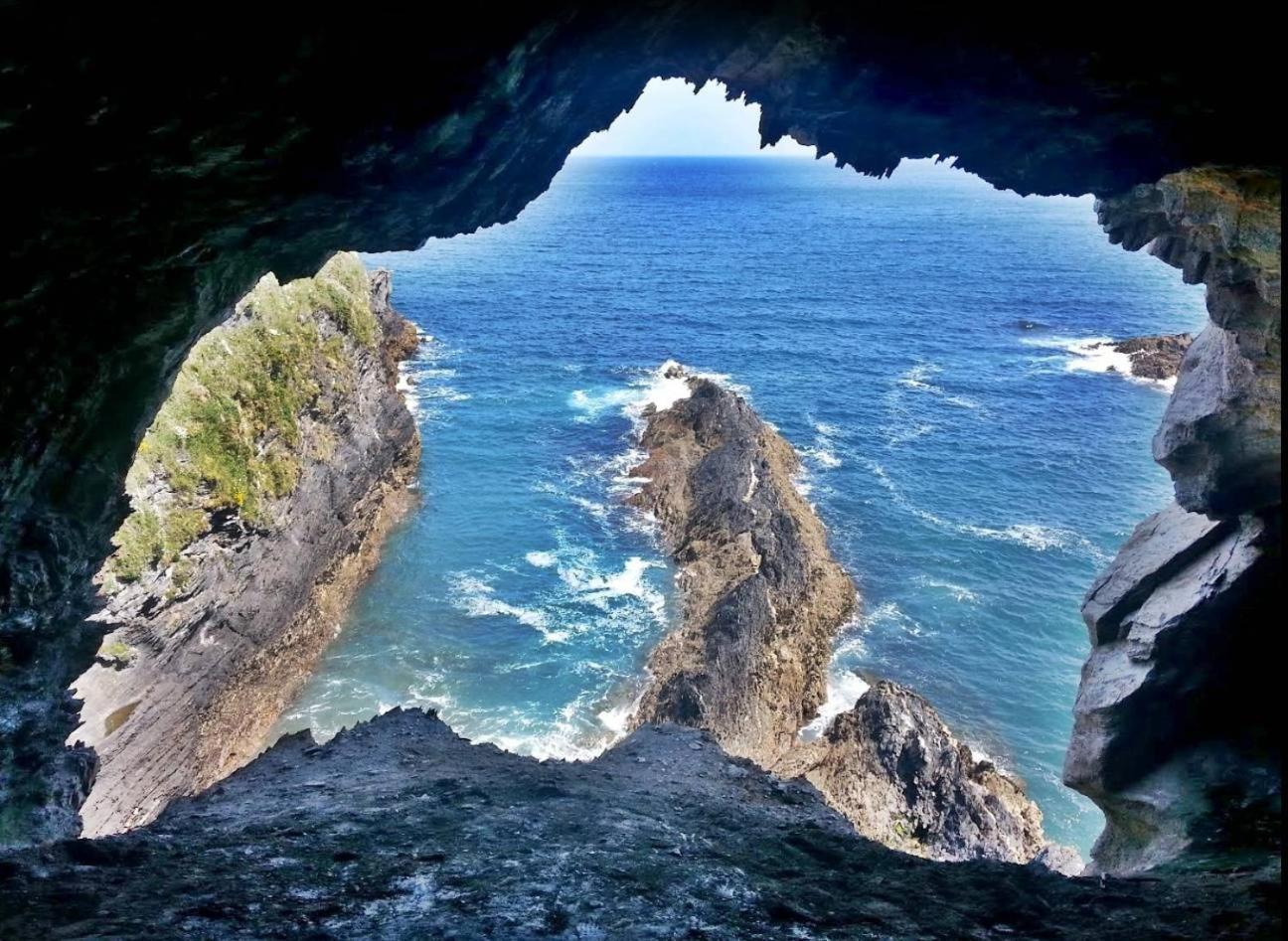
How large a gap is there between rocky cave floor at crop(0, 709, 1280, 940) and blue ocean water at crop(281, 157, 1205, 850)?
16.7 m

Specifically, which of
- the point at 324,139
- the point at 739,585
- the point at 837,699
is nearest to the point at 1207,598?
the point at 324,139

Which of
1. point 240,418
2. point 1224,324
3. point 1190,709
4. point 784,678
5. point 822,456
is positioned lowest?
point 784,678

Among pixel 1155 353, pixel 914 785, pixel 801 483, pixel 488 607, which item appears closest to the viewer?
pixel 914 785

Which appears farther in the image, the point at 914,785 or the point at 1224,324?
the point at 914,785

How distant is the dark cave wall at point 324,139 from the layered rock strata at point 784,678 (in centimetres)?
1733

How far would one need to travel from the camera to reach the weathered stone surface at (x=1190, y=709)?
47.3 ft

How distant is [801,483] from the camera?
5184 cm

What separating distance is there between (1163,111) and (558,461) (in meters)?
45.4

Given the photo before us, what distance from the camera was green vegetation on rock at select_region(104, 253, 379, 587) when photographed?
2747 cm

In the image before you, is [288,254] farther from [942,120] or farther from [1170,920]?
[1170,920]

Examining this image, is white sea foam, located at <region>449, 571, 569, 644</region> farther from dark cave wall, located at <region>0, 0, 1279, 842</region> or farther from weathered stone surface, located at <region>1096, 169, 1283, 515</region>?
weathered stone surface, located at <region>1096, 169, 1283, 515</region>

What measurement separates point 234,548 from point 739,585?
70.3ft

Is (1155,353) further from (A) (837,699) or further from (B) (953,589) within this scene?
(A) (837,699)

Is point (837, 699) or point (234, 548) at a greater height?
point (234, 548)
